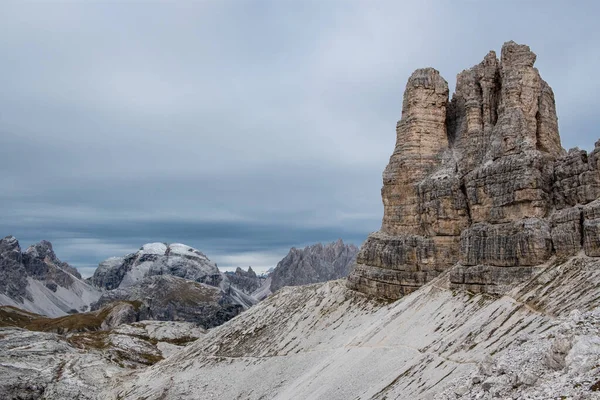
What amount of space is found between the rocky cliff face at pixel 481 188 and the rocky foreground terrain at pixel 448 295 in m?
0.23

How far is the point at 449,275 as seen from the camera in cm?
7238

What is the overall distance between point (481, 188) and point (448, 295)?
16.9 metres

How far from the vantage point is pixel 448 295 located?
225 ft

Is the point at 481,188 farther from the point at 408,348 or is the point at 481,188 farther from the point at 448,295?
the point at 408,348

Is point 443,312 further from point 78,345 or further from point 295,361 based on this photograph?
point 78,345

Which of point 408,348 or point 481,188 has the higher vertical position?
point 481,188

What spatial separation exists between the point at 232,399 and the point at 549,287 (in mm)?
46462

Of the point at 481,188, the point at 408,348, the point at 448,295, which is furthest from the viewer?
the point at 481,188

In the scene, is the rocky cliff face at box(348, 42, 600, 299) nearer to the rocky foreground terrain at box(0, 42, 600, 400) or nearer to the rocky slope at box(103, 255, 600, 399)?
the rocky foreground terrain at box(0, 42, 600, 400)

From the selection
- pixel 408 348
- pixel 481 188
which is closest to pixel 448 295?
pixel 408 348

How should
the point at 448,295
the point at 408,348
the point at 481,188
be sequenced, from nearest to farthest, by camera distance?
the point at 408,348 < the point at 448,295 < the point at 481,188

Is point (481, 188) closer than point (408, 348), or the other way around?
point (408, 348)

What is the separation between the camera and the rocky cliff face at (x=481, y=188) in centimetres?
6209

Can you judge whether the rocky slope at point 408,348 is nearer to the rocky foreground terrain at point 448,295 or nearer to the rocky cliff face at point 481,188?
the rocky foreground terrain at point 448,295
